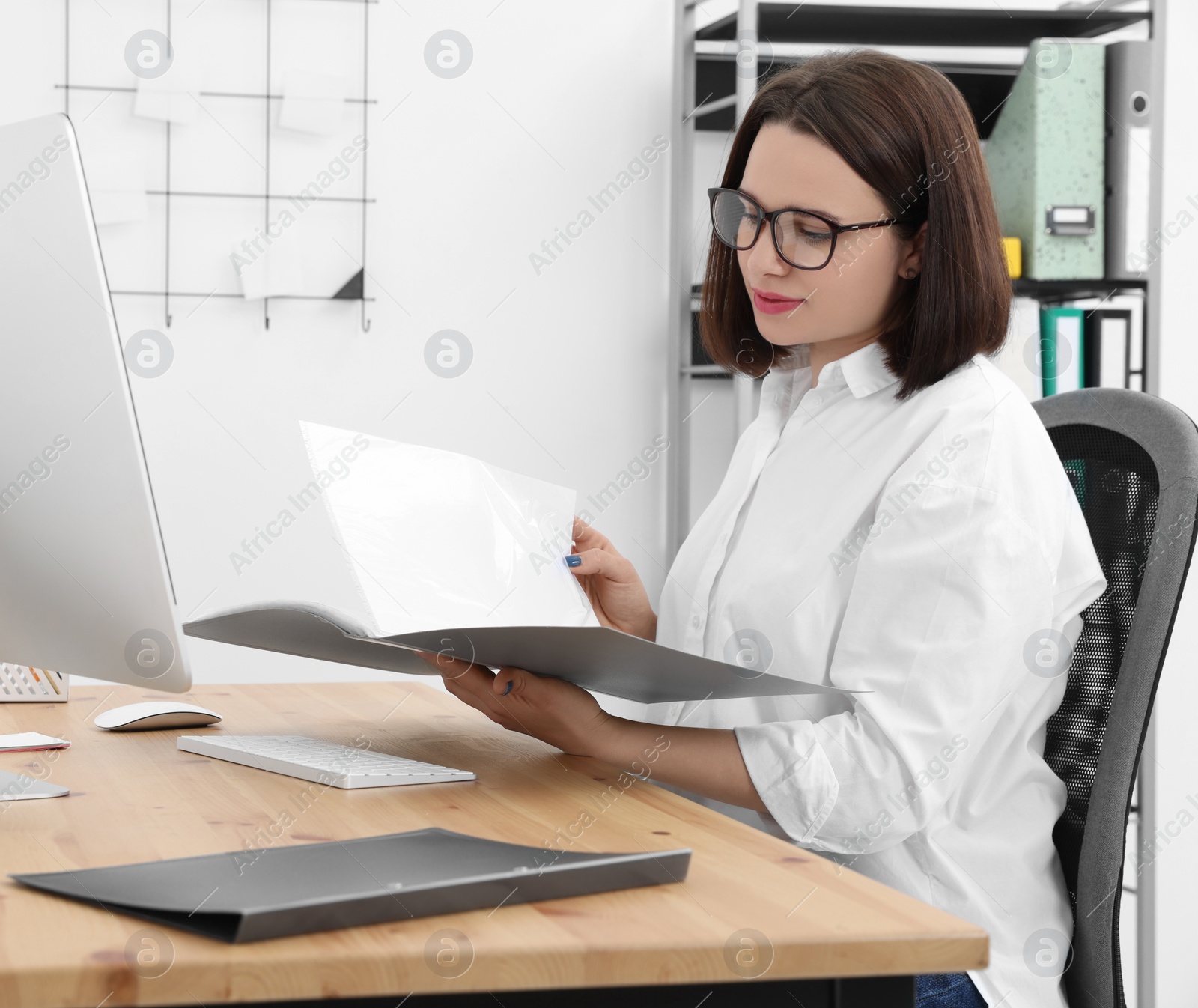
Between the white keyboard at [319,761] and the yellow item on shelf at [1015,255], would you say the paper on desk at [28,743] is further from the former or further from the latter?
the yellow item on shelf at [1015,255]

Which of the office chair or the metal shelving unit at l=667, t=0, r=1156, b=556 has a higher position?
the metal shelving unit at l=667, t=0, r=1156, b=556

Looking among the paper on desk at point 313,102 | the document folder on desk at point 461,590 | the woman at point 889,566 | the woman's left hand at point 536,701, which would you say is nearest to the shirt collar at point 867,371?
the woman at point 889,566

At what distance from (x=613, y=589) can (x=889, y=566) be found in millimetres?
412

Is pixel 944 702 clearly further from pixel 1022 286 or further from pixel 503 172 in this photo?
pixel 503 172

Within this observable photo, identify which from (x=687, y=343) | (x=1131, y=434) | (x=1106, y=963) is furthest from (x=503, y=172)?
(x=1106, y=963)

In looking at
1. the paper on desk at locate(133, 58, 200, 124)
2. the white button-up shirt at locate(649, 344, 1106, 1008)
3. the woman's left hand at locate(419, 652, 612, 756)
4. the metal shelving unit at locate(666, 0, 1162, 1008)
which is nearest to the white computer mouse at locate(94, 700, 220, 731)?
the woman's left hand at locate(419, 652, 612, 756)

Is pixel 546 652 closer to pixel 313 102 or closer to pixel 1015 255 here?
pixel 1015 255

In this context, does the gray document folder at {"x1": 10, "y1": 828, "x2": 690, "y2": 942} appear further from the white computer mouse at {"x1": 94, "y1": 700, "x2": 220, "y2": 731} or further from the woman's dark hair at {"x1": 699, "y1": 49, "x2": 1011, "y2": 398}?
the woman's dark hair at {"x1": 699, "y1": 49, "x2": 1011, "y2": 398}

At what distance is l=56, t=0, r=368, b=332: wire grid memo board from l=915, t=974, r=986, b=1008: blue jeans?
5.71ft

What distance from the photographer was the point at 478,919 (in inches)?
21.1

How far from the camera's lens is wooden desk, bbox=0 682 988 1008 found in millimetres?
476

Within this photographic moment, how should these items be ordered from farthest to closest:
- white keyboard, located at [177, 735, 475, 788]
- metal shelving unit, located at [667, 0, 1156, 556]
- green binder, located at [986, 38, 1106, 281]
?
metal shelving unit, located at [667, 0, 1156, 556] < green binder, located at [986, 38, 1106, 281] < white keyboard, located at [177, 735, 475, 788]

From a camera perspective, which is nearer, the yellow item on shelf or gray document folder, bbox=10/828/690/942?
gray document folder, bbox=10/828/690/942

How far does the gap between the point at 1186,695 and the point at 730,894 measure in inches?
77.6
